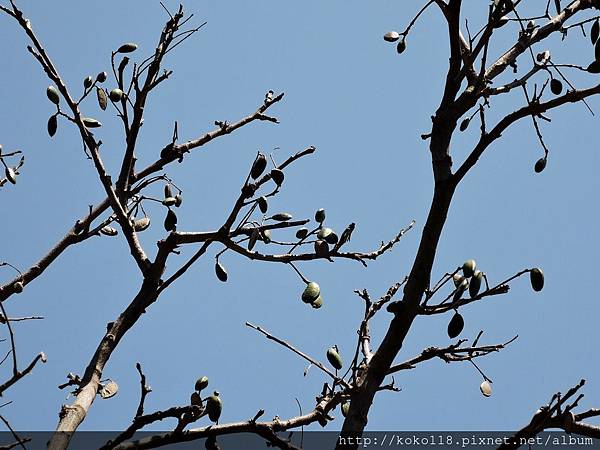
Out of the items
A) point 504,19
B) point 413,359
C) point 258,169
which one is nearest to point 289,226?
point 258,169

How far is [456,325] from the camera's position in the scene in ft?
8.87

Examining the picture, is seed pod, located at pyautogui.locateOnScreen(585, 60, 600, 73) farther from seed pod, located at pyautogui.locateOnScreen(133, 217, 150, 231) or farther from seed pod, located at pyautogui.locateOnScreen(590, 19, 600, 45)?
seed pod, located at pyautogui.locateOnScreen(133, 217, 150, 231)

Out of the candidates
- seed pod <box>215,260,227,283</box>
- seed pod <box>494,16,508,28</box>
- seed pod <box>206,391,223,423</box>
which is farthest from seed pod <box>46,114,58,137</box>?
seed pod <box>494,16,508,28</box>

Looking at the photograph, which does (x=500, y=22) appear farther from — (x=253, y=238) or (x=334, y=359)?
(x=334, y=359)

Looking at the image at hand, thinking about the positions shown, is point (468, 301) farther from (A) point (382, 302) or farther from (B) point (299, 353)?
(A) point (382, 302)

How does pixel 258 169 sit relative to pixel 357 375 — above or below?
above

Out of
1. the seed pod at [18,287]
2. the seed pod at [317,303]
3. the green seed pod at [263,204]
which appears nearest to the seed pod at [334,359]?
the seed pod at [317,303]

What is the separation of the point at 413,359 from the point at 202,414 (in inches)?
30.9

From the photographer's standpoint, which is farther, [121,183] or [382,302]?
[382,302]

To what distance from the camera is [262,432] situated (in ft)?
8.70

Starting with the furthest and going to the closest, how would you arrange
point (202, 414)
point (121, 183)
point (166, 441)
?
point (121, 183) → point (202, 414) → point (166, 441)

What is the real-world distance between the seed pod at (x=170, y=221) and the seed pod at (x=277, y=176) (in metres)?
0.47

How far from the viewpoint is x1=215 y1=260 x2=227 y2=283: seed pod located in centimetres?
301

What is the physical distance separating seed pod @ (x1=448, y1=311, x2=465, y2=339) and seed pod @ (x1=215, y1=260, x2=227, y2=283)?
0.89 meters
